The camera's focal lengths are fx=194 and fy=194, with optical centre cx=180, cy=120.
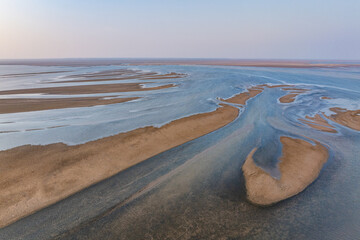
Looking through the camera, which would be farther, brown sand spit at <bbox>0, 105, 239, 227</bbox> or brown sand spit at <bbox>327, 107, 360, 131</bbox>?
brown sand spit at <bbox>327, 107, 360, 131</bbox>

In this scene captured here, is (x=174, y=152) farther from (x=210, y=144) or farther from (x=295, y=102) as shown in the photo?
(x=295, y=102)

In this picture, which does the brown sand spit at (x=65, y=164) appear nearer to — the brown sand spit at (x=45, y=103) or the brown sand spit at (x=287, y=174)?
the brown sand spit at (x=287, y=174)

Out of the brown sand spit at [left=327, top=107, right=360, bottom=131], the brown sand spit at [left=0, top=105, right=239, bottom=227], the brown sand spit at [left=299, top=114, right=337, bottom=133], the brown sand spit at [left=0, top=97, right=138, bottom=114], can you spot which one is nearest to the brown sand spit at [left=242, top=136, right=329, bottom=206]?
the brown sand spit at [left=299, top=114, right=337, bottom=133]

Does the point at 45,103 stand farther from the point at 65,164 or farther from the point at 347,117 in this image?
the point at 347,117

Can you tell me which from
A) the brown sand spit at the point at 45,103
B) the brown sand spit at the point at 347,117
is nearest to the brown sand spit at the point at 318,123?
the brown sand spit at the point at 347,117

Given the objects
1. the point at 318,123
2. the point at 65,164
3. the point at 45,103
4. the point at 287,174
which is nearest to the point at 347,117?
the point at 318,123

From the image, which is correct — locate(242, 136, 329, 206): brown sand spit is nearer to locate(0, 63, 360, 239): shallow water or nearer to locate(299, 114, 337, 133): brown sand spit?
locate(0, 63, 360, 239): shallow water
